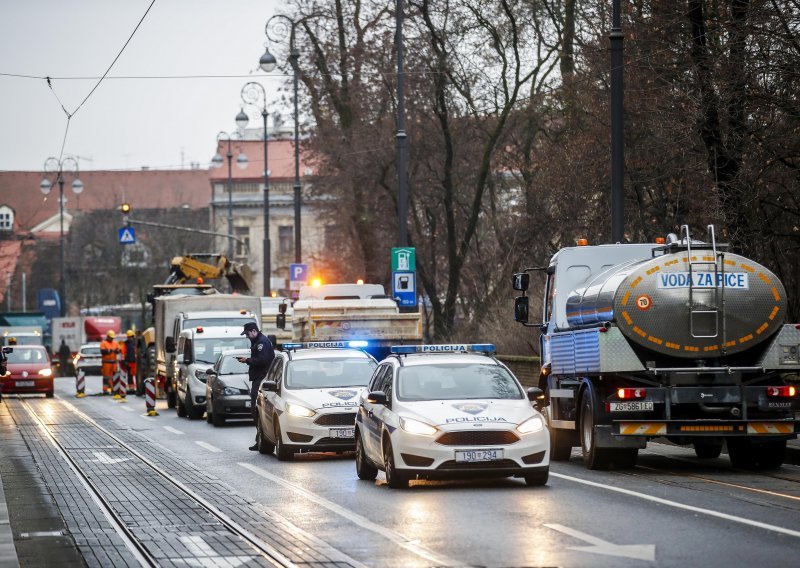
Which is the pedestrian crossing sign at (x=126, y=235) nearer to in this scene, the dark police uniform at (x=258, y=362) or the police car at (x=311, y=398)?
the dark police uniform at (x=258, y=362)

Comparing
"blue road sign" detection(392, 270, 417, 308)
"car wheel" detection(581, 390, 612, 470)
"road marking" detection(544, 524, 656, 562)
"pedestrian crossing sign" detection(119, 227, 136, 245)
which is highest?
"pedestrian crossing sign" detection(119, 227, 136, 245)

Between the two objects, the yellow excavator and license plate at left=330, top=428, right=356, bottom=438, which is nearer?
license plate at left=330, top=428, right=356, bottom=438

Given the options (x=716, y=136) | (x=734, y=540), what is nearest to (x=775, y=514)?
(x=734, y=540)

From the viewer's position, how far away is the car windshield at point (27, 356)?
4991 centimetres

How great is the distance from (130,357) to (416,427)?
1435 inches

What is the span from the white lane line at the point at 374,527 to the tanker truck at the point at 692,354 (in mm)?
3676

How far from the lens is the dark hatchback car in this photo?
2994cm

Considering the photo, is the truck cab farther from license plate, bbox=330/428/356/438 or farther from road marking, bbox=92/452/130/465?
license plate, bbox=330/428/356/438

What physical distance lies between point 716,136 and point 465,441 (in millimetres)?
11057

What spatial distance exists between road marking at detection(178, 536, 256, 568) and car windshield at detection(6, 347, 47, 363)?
128 ft

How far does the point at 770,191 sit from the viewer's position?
26.2m

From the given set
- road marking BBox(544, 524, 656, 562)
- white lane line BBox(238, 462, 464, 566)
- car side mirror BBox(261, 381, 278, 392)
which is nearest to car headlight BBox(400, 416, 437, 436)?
white lane line BBox(238, 462, 464, 566)

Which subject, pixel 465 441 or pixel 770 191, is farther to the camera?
pixel 770 191

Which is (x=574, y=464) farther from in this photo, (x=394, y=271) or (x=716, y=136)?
(x=394, y=271)
